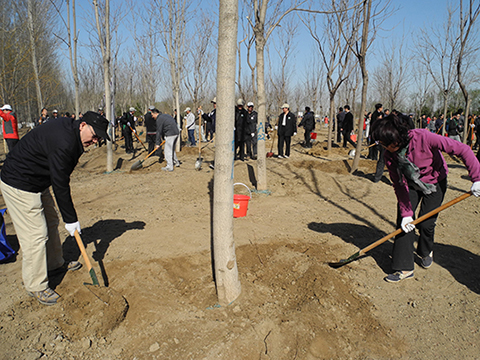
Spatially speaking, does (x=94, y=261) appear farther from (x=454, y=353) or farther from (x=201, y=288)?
(x=454, y=353)

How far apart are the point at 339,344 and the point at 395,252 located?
51.5 inches

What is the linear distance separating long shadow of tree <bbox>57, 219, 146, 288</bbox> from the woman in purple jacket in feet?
10.2

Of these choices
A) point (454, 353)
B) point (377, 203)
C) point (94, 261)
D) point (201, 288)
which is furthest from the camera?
point (377, 203)

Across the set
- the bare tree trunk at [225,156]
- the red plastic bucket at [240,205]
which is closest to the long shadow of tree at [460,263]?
the bare tree trunk at [225,156]

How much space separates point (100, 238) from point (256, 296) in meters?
2.47

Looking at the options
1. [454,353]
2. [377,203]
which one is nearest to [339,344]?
[454,353]

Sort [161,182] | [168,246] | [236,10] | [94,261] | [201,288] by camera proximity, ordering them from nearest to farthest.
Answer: [236,10] → [201,288] → [94,261] → [168,246] → [161,182]

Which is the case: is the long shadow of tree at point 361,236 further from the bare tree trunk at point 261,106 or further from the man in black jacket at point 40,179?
the man in black jacket at point 40,179

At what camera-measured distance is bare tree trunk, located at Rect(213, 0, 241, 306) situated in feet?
8.94

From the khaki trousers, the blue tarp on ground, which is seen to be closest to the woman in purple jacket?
the khaki trousers

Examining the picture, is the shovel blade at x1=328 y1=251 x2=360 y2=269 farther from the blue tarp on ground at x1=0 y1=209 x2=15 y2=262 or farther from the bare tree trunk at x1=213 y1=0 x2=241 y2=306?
the blue tarp on ground at x1=0 y1=209 x2=15 y2=262

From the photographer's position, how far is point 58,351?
2496 mm

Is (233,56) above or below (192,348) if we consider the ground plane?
above

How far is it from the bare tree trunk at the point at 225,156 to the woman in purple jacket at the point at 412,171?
4.64 ft
